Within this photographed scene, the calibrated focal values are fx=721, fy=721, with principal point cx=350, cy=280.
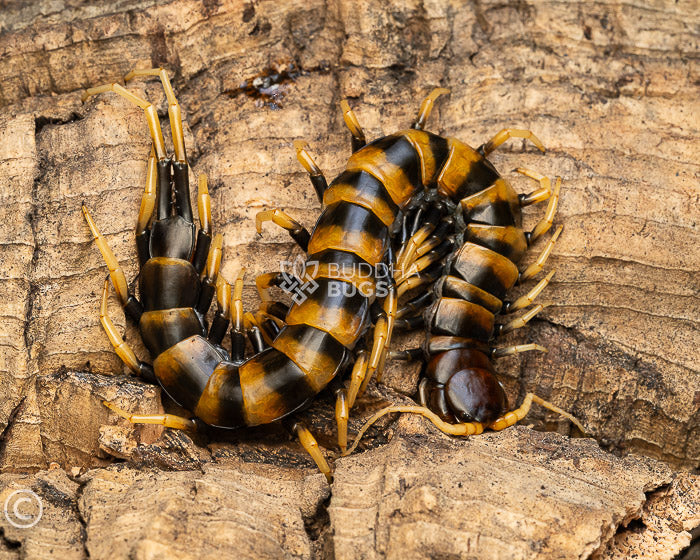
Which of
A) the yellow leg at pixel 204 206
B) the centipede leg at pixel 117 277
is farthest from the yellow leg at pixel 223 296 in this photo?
the centipede leg at pixel 117 277

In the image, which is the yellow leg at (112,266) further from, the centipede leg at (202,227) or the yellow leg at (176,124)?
the yellow leg at (176,124)

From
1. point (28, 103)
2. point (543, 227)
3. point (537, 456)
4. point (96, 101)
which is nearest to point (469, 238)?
point (543, 227)

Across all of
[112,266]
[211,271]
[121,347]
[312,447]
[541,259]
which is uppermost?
[112,266]

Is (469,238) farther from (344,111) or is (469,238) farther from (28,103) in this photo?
(28,103)

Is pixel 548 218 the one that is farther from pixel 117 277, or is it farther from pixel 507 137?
pixel 117 277

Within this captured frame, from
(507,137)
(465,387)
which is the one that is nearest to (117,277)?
(465,387)

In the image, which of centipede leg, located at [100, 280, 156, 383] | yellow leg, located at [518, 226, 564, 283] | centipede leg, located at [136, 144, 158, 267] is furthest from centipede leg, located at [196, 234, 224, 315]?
yellow leg, located at [518, 226, 564, 283]

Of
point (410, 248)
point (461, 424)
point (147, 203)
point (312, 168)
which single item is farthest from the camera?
point (410, 248)
